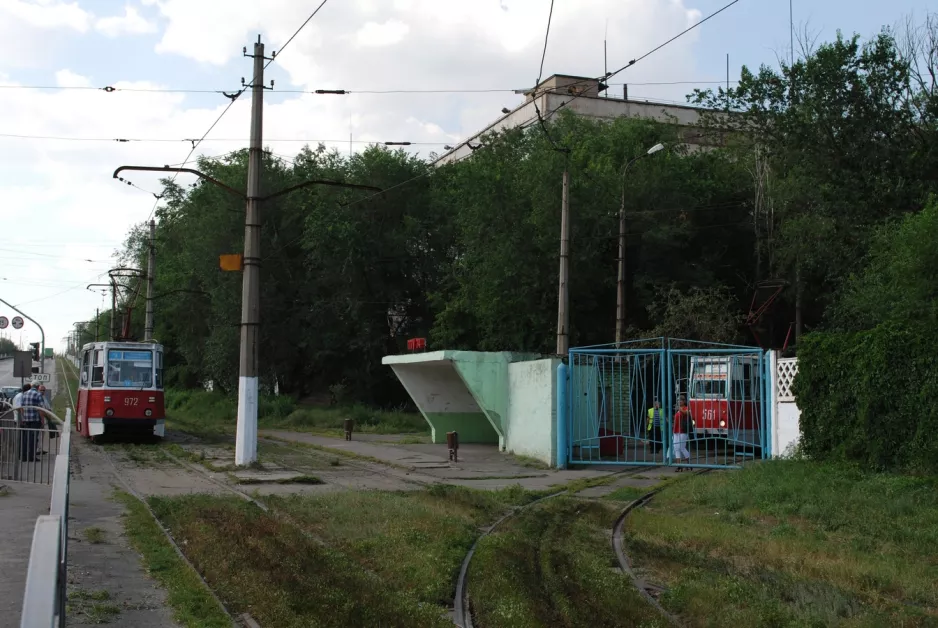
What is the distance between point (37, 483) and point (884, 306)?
816 inches

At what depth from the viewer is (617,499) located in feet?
49.1

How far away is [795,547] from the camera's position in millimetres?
9906

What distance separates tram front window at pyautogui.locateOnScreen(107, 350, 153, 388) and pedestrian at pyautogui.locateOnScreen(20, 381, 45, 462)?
30.5ft

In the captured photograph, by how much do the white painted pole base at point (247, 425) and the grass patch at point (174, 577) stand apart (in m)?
6.61

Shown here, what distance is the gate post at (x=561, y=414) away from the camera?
1984 centimetres

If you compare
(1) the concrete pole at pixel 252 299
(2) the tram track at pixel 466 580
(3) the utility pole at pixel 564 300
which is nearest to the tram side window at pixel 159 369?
(1) the concrete pole at pixel 252 299

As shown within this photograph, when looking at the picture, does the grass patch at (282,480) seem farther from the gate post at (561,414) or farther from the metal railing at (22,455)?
the gate post at (561,414)

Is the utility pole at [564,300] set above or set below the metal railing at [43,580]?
above

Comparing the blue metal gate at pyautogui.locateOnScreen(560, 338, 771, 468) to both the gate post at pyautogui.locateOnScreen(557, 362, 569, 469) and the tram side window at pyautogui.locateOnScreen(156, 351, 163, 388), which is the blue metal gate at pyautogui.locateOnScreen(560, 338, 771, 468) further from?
the tram side window at pyautogui.locateOnScreen(156, 351, 163, 388)

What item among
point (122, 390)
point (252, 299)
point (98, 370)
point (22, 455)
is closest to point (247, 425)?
point (252, 299)

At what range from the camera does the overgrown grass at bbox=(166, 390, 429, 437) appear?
35406 millimetres

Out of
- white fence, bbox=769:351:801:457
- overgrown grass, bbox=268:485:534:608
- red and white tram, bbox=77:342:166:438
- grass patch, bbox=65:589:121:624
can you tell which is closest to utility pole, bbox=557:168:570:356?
white fence, bbox=769:351:801:457

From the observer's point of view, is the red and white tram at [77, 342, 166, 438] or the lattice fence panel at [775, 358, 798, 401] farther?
the red and white tram at [77, 342, 166, 438]

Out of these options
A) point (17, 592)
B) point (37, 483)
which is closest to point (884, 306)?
point (37, 483)
